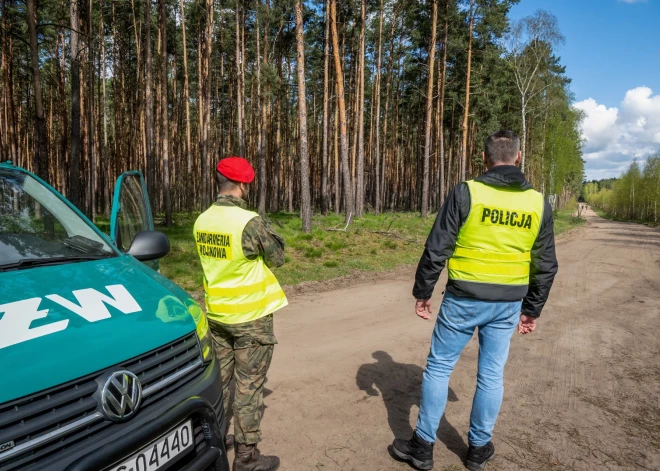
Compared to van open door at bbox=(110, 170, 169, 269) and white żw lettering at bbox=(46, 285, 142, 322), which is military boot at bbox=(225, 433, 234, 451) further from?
white żw lettering at bbox=(46, 285, 142, 322)

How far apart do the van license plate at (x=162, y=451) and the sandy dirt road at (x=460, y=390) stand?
118 centimetres

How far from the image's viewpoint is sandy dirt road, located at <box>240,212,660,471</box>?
3.17 metres

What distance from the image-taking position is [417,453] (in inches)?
117

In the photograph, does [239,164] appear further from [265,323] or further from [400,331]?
[400,331]

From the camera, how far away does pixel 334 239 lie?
13961 mm

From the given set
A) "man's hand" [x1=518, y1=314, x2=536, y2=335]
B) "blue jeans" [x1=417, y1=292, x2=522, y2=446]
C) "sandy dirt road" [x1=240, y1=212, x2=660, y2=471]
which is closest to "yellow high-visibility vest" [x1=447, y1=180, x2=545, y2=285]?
"blue jeans" [x1=417, y1=292, x2=522, y2=446]

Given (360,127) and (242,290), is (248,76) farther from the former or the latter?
(242,290)

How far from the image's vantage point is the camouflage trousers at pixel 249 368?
292 cm

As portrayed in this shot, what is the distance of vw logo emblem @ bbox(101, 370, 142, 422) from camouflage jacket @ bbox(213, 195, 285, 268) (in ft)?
3.99

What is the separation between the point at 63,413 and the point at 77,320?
1.36ft

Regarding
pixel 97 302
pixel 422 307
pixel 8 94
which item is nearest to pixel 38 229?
pixel 97 302

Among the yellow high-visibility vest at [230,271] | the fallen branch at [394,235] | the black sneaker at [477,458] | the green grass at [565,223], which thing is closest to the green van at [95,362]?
the yellow high-visibility vest at [230,271]

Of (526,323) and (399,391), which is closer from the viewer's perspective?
(526,323)

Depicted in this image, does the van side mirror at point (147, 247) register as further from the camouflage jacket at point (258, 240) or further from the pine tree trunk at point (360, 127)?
the pine tree trunk at point (360, 127)
